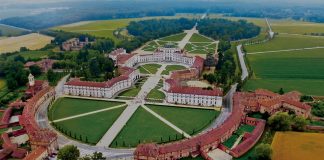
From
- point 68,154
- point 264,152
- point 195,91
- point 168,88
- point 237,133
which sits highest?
point 195,91

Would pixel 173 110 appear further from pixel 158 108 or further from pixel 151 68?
pixel 151 68

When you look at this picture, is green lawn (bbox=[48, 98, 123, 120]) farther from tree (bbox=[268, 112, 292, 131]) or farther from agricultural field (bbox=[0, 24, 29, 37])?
agricultural field (bbox=[0, 24, 29, 37])

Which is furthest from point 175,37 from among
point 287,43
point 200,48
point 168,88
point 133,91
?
point 168,88

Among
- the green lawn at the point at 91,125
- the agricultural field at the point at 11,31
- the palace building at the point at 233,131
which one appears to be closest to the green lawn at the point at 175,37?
the agricultural field at the point at 11,31

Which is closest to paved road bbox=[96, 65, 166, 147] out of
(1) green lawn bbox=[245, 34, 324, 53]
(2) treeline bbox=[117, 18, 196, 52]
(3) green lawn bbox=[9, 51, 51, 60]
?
Result: (2) treeline bbox=[117, 18, 196, 52]

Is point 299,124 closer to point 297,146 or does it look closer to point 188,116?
point 297,146

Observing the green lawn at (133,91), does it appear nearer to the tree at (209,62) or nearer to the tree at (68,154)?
the tree at (209,62)
